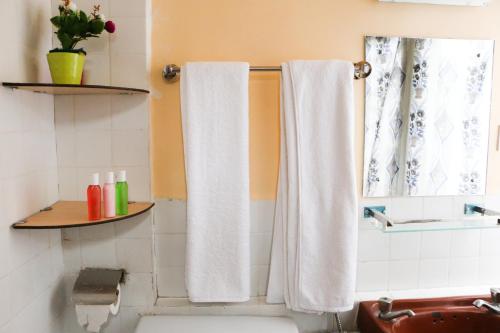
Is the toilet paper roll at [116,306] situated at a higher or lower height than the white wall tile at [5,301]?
lower

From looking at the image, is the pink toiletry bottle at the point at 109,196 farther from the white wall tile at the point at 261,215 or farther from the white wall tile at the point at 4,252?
the white wall tile at the point at 261,215

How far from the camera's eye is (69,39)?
1.15 m

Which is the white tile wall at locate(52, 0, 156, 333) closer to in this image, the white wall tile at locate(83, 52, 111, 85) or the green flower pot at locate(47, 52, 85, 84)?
the white wall tile at locate(83, 52, 111, 85)

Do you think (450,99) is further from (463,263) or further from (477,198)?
(463,263)

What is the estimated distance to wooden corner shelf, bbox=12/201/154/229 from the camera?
3.57 ft

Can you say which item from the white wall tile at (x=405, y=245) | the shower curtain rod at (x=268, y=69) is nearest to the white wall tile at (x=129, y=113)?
the shower curtain rod at (x=268, y=69)

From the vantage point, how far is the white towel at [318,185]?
1342 millimetres

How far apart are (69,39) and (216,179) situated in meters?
0.64

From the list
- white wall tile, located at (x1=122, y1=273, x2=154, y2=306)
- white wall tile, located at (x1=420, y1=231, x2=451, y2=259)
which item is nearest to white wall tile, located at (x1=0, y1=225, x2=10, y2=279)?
white wall tile, located at (x1=122, y1=273, x2=154, y2=306)

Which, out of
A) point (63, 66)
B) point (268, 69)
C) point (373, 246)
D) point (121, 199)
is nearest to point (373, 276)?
point (373, 246)

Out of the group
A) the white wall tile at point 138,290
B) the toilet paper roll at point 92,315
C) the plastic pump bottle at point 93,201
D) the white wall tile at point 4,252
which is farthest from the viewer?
the white wall tile at point 138,290

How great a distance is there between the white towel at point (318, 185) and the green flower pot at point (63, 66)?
27.0 inches

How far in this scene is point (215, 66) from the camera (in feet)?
4.36

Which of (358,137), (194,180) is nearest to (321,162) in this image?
(358,137)
